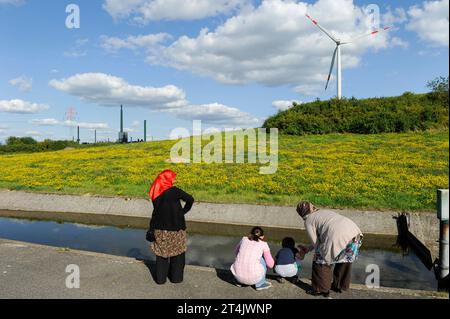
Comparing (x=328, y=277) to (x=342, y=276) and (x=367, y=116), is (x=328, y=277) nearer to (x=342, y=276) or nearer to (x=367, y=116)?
(x=342, y=276)

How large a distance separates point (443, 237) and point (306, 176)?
10.9 meters

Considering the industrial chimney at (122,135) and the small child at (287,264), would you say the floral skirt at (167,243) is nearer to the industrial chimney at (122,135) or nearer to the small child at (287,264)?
the small child at (287,264)

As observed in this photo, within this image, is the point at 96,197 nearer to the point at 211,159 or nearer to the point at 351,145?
the point at 211,159

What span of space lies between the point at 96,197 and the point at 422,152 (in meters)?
18.3

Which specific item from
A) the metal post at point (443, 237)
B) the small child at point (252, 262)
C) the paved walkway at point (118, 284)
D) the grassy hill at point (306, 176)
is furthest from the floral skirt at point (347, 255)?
the grassy hill at point (306, 176)

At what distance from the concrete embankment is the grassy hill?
0.80 m

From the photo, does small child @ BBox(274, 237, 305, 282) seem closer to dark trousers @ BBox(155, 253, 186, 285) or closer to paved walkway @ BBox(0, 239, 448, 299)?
paved walkway @ BBox(0, 239, 448, 299)

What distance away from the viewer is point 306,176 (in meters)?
17.4

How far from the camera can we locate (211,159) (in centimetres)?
2436

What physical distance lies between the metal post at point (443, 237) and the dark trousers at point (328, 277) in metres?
1.77

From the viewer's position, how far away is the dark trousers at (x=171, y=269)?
6.77 metres

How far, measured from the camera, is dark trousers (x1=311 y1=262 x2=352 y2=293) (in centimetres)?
618
